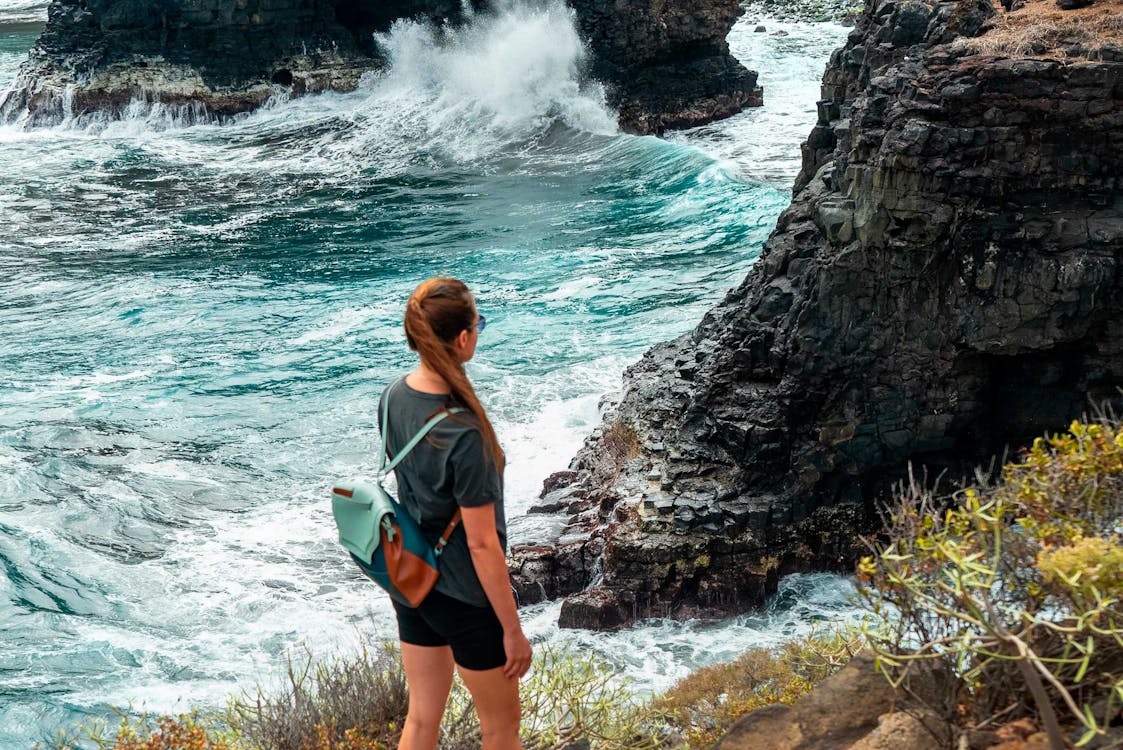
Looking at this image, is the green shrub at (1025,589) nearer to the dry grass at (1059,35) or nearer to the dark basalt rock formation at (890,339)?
the dark basalt rock formation at (890,339)

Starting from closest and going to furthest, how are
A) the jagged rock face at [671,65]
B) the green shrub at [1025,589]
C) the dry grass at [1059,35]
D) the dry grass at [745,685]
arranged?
the green shrub at [1025,589], the dry grass at [745,685], the dry grass at [1059,35], the jagged rock face at [671,65]

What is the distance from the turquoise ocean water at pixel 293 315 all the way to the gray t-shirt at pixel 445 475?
4960 millimetres

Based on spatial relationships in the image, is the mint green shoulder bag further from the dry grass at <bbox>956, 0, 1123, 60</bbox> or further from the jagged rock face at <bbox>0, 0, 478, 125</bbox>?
the jagged rock face at <bbox>0, 0, 478, 125</bbox>

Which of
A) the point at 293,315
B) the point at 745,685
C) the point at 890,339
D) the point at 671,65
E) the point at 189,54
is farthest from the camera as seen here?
the point at 189,54

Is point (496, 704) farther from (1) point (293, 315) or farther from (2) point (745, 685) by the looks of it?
(1) point (293, 315)

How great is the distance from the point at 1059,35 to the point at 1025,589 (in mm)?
6626

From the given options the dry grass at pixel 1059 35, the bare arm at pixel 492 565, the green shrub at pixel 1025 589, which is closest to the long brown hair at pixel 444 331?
the bare arm at pixel 492 565

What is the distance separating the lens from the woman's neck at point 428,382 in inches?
132

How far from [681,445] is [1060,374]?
124 inches

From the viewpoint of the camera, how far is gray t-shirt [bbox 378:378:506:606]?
3273 mm

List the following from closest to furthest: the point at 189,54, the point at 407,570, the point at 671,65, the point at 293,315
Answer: the point at 407,570, the point at 293,315, the point at 671,65, the point at 189,54

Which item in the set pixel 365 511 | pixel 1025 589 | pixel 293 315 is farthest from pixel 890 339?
pixel 293 315

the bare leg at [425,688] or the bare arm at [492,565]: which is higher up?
the bare arm at [492,565]

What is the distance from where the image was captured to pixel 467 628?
3439 mm
